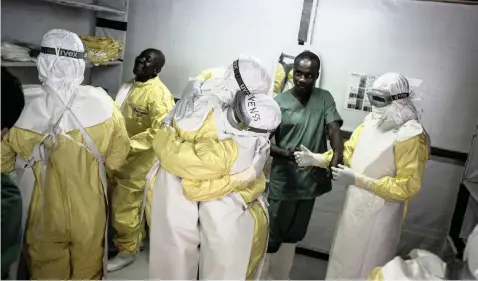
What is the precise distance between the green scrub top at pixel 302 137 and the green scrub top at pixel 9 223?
1540 millimetres

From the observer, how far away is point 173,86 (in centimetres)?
314

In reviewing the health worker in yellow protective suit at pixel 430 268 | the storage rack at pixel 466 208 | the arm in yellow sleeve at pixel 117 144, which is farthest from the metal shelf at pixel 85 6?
the storage rack at pixel 466 208

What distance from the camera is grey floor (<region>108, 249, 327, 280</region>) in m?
2.48

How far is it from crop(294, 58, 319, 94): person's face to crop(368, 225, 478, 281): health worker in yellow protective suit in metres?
1.17

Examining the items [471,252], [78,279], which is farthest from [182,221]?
[471,252]

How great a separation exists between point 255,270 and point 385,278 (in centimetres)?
73

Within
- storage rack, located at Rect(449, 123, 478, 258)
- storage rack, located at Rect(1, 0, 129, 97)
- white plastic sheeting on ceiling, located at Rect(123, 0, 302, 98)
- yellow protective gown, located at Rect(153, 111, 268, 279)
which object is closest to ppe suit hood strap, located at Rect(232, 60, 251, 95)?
yellow protective gown, located at Rect(153, 111, 268, 279)

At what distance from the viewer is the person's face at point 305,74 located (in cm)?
228

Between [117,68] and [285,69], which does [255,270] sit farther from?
[117,68]

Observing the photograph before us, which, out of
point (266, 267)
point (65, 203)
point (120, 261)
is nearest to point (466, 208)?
point (266, 267)

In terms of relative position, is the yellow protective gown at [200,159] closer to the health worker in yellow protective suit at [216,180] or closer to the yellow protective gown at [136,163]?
the health worker in yellow protective suit at [216,180]

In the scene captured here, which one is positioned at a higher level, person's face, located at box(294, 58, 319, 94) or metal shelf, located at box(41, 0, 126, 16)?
metal shelf, located at box(41, 0, 126, 16)

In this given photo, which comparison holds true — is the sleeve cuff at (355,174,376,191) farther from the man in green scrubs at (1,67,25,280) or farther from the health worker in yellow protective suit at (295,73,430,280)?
the man in green scrubs at (1,67,25,280)

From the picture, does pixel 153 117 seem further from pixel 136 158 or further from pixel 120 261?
pixel 120 261
